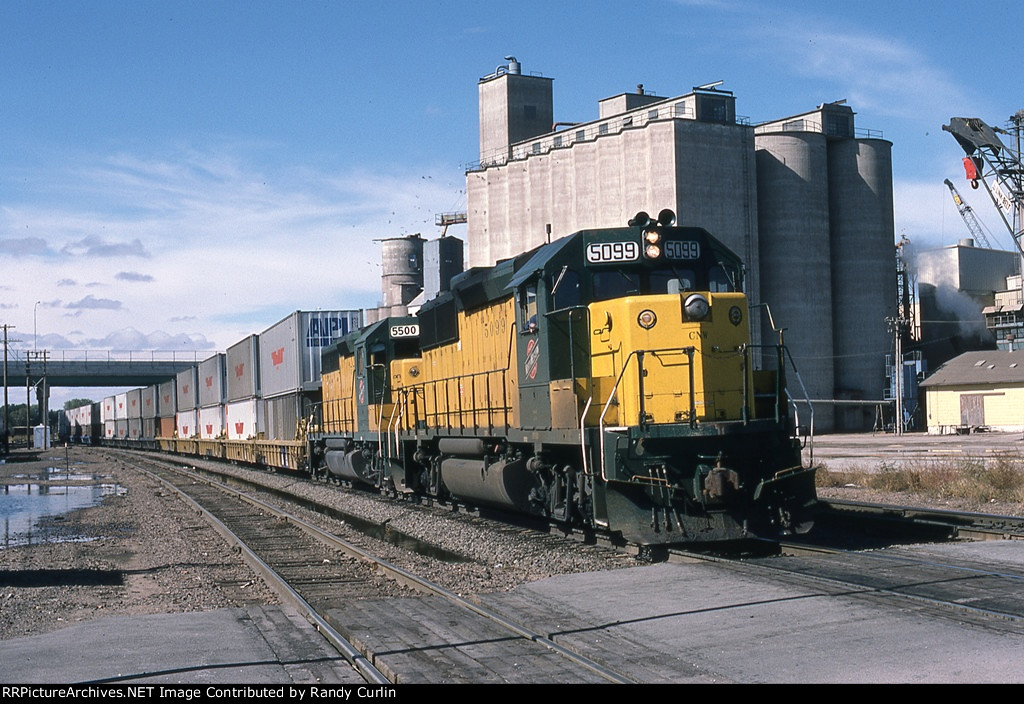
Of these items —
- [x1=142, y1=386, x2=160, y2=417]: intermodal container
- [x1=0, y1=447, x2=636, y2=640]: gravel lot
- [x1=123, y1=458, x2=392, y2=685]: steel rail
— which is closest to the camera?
[x1=123, y1=458, x2=392, y2=685]: steel rail

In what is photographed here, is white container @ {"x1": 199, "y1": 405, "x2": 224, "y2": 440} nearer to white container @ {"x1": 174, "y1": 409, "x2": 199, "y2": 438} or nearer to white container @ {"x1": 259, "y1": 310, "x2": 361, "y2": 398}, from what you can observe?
white container @ {"x1": 174, "y1": 409, "x2": 199, "y2": 438}

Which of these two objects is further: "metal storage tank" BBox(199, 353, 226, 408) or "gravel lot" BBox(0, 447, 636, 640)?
"metal storage tank" BBox(199, 353, 226, 408)

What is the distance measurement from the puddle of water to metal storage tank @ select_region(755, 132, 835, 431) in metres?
37.2

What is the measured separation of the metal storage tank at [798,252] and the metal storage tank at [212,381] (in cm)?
2949

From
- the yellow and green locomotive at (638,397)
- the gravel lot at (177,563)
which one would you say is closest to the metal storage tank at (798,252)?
the gravel lot at (177,563)

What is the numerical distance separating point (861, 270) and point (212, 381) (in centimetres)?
3702

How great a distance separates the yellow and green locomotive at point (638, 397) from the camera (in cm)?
1027

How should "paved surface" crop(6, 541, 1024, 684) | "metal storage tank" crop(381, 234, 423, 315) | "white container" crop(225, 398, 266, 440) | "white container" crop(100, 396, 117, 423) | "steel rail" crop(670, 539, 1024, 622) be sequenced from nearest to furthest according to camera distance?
"paved surface" crop(6, 541, 1024, 684)
"steel rail" crop(670, 539, 1024, 622)
"white container" crop(225, 398, 266, 440)
"white container" crop(100, 396, 117, 423)
"metal storage tank" crop(381, 234, 423, 315)

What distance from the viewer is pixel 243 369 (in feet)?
113

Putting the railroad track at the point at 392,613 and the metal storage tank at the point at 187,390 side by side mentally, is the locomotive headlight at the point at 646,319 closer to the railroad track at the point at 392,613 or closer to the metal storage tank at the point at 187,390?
the railroad track at the point at 392,613

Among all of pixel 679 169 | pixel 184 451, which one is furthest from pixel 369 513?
pixel 679 169

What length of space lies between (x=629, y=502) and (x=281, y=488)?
53.8 ft

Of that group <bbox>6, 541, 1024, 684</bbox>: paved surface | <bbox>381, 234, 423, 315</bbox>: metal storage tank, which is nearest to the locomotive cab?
<bbox>6, 541, 1024, 684</bbox>: paved surface

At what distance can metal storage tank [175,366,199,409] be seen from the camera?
44219 millimetres
